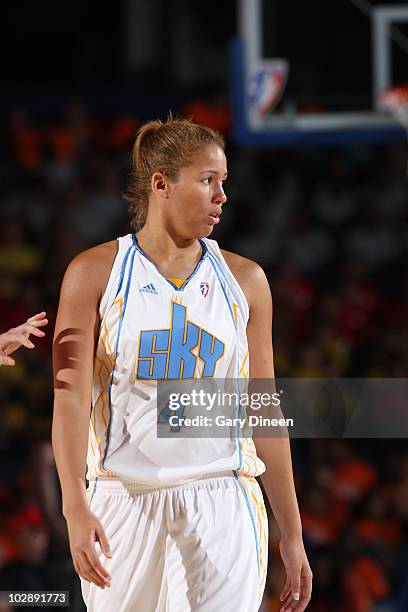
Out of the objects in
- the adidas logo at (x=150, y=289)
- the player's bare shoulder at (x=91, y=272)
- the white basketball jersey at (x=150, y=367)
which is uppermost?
the player's bare shoulder at (x=91, y=272)

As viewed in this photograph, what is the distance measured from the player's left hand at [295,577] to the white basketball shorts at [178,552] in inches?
7.3

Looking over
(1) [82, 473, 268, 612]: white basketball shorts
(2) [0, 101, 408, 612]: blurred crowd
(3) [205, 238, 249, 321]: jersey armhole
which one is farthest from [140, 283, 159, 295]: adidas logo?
(2) [0, 101, 408, 612]: blurred crowd

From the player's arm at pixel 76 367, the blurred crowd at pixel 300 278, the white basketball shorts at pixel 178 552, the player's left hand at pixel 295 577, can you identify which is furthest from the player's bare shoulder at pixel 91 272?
the blurred crowd at pixel 300 278

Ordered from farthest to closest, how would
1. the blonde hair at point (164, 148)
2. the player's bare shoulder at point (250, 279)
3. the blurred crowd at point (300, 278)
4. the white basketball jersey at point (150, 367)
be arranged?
the blurred crowd at point (300, 278) < the player's bare shoulder at point (250, 279) < the blonde hair at point (164, 148) < the white basketball jersey at point (150, 367)

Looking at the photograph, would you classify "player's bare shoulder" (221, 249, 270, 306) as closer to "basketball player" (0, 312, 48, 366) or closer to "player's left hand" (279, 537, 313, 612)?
"basketball player" (0, 312, 48, 366)

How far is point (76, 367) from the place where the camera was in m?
3.24

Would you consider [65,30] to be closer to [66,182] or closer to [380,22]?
[66,182]

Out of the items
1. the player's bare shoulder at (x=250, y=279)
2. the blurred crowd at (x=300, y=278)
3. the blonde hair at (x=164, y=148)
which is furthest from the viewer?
the blurred crowd at (x=300, y=278)

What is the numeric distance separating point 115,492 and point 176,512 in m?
0.21

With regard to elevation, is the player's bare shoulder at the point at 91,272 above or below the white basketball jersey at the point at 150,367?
above

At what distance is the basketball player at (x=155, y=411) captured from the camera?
3.20 m

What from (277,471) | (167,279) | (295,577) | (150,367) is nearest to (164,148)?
(167,279)

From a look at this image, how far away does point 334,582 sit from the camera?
23.1ft

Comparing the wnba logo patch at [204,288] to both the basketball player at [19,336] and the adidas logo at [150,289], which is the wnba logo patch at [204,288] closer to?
the adidas logo at [150,289]
